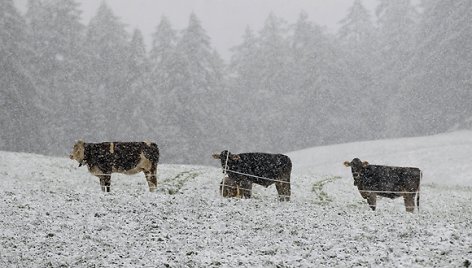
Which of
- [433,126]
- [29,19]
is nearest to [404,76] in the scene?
[433,126]

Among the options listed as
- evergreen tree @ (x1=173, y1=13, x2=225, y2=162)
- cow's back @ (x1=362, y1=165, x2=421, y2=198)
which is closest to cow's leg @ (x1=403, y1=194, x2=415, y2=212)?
cow's back @ (x1=362, y1=165, x2=421, y2=198)

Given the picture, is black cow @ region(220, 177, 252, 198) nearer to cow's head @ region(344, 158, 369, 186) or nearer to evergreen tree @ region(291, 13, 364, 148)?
cow's head @ region(344, 158, 369, 186)

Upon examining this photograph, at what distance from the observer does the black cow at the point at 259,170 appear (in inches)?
674

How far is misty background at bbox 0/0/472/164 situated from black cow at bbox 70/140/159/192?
26.4 meters

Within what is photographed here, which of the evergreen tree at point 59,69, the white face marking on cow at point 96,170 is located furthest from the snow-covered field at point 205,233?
the evergreen tree at point 59,69

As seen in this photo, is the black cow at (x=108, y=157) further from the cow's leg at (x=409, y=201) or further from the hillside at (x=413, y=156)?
the hillside at (x=413, y=156)

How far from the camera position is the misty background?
43344 millimetres

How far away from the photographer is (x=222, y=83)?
176 ft

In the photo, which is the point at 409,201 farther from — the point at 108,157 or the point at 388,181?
the point at 108,157

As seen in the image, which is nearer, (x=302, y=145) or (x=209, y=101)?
(x=209, y=101)

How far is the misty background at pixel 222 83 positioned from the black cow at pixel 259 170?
2832 centimetres

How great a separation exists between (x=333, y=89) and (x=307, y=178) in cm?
2819

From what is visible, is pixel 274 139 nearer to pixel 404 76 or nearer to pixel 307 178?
pixel 404 76

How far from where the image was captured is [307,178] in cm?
2531
